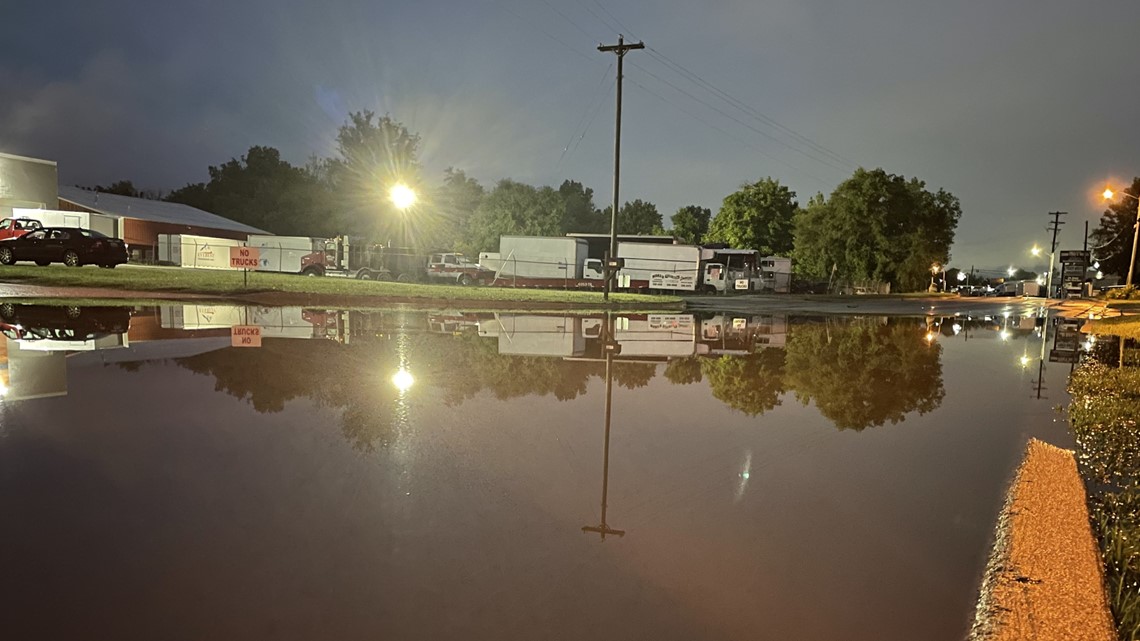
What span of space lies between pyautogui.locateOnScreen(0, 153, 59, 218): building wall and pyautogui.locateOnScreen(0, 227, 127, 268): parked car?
22.2 metres

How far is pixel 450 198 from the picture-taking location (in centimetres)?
7450

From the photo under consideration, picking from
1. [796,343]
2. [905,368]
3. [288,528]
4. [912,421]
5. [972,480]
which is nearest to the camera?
[288,528]

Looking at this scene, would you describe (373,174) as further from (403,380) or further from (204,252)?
(403,380)

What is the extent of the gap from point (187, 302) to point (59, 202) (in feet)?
121

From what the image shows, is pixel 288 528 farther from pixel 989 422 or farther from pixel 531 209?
pixel 531 209

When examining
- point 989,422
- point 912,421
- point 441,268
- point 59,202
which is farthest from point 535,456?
point 59,202

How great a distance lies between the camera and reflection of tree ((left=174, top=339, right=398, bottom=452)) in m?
6.43

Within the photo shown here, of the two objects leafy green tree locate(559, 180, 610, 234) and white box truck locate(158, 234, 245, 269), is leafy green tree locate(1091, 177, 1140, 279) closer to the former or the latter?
leafy green tree locate(559, 180, 610, 234)

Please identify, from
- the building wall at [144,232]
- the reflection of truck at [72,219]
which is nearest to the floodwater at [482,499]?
the reflection of truck at [72,219]

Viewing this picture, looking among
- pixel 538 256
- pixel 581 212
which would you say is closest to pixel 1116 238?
pixel 581 212

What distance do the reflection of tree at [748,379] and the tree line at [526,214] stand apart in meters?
46.2

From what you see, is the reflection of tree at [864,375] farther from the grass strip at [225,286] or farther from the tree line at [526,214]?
the tree line at [526,214]

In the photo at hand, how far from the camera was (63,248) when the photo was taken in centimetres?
2633

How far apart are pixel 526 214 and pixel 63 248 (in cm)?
4499
